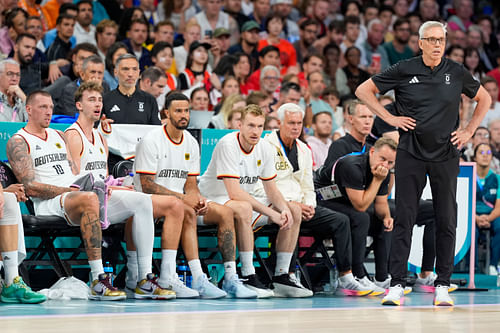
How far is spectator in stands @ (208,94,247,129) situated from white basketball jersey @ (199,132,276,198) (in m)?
1.91

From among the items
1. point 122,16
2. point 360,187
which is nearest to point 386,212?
point 360,187

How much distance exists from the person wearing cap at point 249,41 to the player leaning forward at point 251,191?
5.22 meters

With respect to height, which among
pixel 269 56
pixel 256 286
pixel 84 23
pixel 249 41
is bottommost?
pixel 256 286

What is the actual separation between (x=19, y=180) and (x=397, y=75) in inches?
127

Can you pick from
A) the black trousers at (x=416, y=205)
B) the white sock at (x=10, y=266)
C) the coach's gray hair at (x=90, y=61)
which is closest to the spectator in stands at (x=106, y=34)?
the coach's gray hair at (x=90, y=61)

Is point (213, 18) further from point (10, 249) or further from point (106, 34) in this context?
point (10, 249)

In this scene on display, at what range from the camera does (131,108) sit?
8.67 metres

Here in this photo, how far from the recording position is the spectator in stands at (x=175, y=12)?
13.5m

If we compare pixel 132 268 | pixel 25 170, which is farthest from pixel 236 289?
pixel 25 170

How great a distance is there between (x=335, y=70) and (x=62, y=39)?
4.73 m

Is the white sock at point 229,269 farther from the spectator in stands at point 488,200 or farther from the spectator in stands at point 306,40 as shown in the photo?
the spectator in stands at point 306,40

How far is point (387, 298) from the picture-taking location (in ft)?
21.8

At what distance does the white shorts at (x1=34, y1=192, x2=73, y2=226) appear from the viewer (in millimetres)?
7020

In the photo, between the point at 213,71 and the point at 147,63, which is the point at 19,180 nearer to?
the point at 147,63
